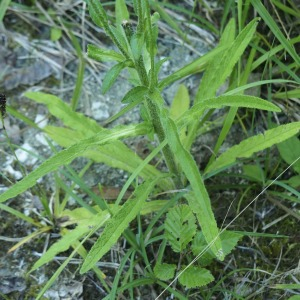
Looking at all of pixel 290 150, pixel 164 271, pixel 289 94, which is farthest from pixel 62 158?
pixel 289 94

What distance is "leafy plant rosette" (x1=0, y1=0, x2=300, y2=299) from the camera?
59.2 inches

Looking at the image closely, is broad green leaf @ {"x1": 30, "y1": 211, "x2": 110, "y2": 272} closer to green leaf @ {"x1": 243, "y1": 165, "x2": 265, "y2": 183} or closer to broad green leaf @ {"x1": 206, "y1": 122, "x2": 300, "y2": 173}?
broad green leaf @ {"x1": 206, "y1": 122, "x2": 300, "y2": 173}

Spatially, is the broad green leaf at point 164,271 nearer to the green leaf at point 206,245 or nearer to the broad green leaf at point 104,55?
the green leaf at point 206,245

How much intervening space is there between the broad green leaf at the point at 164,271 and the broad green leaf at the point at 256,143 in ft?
1.36

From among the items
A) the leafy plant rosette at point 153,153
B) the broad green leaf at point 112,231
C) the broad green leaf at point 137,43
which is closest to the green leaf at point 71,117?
the leafy plant rosette at point 153,153

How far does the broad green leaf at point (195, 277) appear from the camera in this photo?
1611mm

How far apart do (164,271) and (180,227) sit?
0.51 feet

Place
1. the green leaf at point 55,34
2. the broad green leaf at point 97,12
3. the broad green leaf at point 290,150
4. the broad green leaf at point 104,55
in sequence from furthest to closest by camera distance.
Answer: the green leaf at point 55,34
the broad green leaf at point 290,150
the broad green leaf at point 104,55
the broad green leaf at point 97,12

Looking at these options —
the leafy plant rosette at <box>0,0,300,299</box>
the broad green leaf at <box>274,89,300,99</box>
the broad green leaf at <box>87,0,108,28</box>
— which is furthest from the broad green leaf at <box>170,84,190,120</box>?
the broad green leaf at <box>87,0,108,28</box>

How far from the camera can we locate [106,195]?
2049mm

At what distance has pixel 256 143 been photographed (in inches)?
72.7

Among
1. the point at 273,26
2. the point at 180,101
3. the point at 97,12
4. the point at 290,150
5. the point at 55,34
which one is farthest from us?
the point at 55,34

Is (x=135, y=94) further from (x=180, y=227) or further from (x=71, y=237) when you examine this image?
(x=71, y=237)

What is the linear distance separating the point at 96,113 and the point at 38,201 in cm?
49
